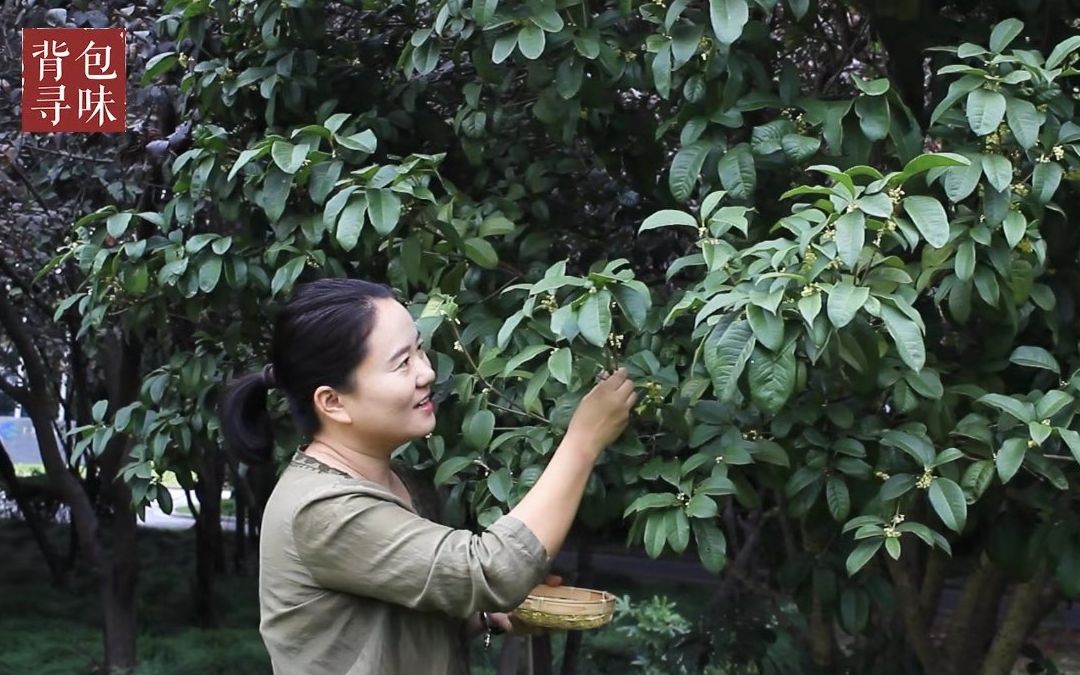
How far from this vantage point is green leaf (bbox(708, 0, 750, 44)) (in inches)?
86.4

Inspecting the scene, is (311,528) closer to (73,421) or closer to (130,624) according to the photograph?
(130,624)

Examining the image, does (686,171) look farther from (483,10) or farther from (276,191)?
(276,191)

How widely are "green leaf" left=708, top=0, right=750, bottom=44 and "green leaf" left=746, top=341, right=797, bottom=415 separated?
636 mm

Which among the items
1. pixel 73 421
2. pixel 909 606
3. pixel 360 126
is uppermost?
pixel 360 126

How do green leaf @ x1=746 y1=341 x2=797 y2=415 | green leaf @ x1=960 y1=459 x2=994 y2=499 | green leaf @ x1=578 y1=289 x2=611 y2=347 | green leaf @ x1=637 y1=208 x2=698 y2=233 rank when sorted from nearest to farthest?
green leaf @ x1=746 y1=341 x2=797 y2=415 < green leaf @ x1=578 y1=289 x2=611 y2=347 < green leaf @ x1=637 y1=208 x2=698 y2=233 < green leaf @ x1=960 y1=459 x2=994 y2=499

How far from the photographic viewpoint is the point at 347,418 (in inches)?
71.9

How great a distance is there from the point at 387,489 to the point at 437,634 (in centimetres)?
21

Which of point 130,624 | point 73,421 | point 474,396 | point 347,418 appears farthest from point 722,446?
point 73,421

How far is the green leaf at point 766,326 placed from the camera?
5.77 ft

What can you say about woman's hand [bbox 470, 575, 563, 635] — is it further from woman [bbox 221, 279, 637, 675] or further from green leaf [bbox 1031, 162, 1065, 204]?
green leaf [bbox 1031, 162, 1065, 204]

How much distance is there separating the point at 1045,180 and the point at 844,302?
588 mm

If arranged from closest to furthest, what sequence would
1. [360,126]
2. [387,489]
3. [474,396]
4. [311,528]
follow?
[311,528] < [387,489] < [474,396] < [360,126]

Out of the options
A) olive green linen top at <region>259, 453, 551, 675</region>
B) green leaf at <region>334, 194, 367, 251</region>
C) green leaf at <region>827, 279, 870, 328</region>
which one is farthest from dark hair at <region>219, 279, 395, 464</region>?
green leaf at <region>827, 279, 870, 328</region>

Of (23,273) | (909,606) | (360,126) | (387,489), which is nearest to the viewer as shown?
(387,489)
